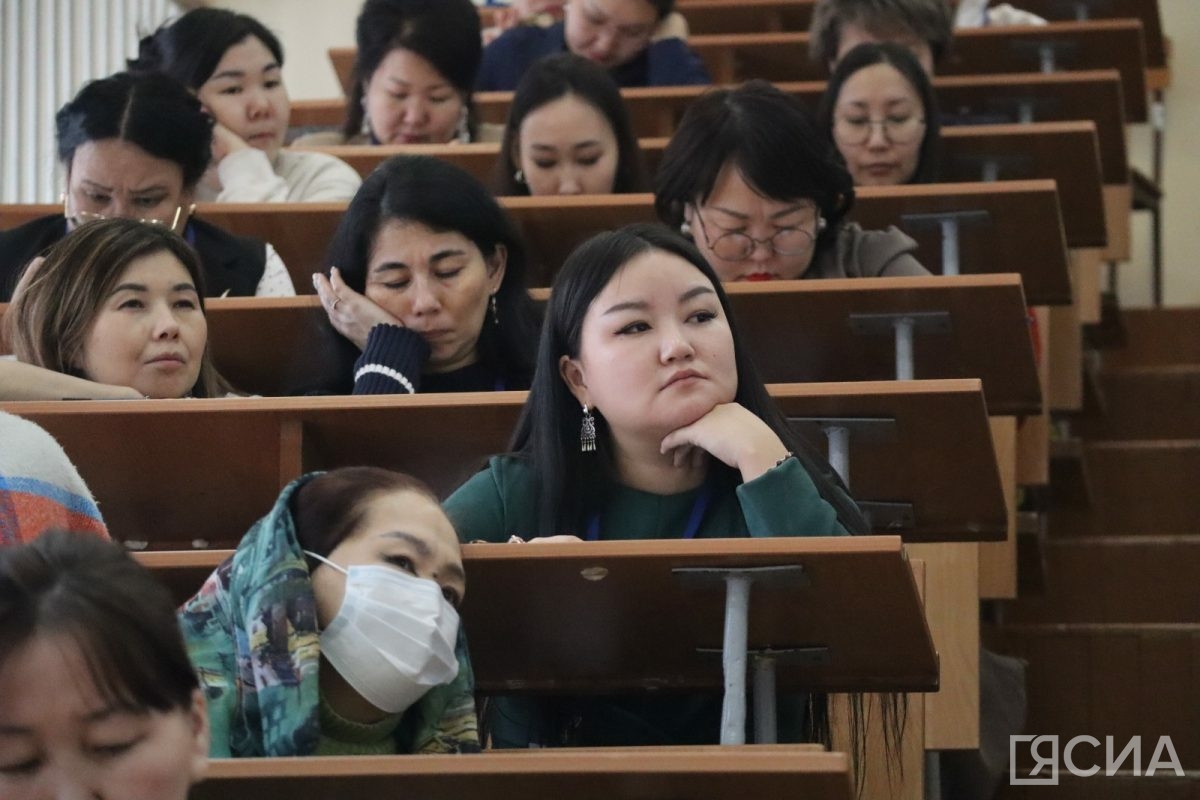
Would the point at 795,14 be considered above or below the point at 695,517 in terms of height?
above

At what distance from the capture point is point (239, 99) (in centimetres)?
360

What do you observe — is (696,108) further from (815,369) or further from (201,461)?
(201,461)

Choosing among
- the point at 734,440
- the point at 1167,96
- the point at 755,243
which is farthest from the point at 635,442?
the point at 1167,96

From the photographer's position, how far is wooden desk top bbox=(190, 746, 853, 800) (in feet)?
4.58

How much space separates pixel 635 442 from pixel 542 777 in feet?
2.32

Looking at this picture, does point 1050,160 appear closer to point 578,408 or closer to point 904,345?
point 904,345

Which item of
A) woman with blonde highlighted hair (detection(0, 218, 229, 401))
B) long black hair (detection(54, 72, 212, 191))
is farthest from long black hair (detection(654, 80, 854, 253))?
woman with blonde highlighted hair (detection(0, 218, 229, 401))

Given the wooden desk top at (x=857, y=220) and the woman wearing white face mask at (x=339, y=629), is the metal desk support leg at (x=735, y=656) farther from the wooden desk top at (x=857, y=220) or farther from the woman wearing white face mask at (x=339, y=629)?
the wooden desk top at (x=857, y=220)

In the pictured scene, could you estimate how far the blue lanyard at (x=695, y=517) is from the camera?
2.05 meters

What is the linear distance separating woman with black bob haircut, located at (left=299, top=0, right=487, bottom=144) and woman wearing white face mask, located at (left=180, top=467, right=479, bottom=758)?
6.82 ft

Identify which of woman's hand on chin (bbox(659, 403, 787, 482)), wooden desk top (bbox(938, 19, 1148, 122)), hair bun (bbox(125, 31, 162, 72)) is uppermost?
wooden desk top (bbox(938, 19, 1148, 122))

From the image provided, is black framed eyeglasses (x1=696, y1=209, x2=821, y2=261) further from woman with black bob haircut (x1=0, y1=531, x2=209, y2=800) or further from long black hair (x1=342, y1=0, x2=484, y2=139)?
woman with black bob haircut (x1=0, y1=531, x2=209, y2=800)

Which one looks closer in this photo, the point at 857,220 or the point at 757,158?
the point at 757,158

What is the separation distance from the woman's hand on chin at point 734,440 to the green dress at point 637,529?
26 mm
